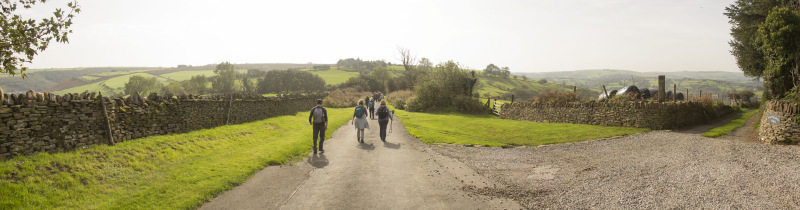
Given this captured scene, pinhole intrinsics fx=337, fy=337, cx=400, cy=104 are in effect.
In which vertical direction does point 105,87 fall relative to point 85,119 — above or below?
above

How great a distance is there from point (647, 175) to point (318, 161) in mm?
8949

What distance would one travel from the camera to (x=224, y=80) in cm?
9100

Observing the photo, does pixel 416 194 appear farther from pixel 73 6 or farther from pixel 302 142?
pixel 73 6

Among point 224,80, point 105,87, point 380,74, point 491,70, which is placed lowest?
point 105,87

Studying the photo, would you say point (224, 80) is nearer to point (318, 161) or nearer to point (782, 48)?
point (318, 161)

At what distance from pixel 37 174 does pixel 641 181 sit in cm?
1292

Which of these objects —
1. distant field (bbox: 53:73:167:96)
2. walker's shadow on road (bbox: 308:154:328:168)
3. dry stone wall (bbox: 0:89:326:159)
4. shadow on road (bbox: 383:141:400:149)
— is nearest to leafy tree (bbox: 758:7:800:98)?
shadow on road (bbox: 383:141:400:149)

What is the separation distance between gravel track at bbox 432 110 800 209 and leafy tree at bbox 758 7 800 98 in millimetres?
5126

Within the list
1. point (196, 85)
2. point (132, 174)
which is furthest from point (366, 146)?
point (196, 85)

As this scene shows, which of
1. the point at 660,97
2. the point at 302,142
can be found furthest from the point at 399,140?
the point at 660,97

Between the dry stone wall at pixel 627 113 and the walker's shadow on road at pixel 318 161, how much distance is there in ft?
54.0

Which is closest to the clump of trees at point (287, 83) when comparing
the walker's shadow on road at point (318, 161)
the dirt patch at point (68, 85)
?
the dirt patch at point (68, 85)

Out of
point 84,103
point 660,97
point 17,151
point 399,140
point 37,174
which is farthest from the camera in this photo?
point 660,97

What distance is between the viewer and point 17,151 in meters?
7.48
